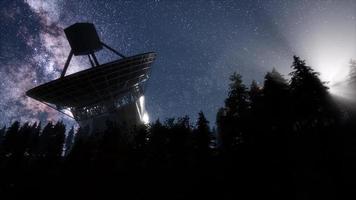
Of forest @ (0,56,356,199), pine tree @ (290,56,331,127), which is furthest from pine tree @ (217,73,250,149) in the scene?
pine tree @ (290,56,331,127)

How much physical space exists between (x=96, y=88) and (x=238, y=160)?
27826mm

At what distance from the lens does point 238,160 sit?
27.2m

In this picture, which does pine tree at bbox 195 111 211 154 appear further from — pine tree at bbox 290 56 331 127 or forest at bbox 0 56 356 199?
pine tree at bbox 290 56 331 127

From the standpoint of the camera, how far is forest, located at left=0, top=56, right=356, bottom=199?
23531 millimetres

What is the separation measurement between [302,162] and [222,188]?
30.2 feet

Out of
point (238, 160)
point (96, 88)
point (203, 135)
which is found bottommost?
point (238, 160)

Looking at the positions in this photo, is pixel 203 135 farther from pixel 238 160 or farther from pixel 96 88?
pixel 96 88

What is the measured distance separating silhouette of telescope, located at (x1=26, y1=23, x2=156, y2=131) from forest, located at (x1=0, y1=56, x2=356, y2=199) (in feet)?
29.5

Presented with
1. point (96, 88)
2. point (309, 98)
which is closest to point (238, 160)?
point (309, 98)

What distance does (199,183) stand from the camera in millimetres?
27875

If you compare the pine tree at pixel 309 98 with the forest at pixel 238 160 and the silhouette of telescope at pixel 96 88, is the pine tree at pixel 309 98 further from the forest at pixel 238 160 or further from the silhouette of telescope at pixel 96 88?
the silhouette of telescope at pixel 96 88

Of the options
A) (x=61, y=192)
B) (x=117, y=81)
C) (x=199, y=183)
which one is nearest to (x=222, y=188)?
(x=199, y=183)

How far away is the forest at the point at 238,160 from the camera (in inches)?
926

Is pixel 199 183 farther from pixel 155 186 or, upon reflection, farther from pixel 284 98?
pixel 284 98
